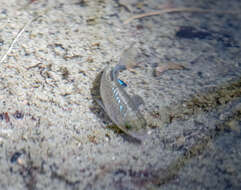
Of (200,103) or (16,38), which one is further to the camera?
(16,38)

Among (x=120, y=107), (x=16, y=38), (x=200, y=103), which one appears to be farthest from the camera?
(x=16, y=38)

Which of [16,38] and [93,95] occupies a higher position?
[16,38]

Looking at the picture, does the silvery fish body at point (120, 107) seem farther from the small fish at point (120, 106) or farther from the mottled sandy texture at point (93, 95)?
the mottled sandy texture at point (93, 95)

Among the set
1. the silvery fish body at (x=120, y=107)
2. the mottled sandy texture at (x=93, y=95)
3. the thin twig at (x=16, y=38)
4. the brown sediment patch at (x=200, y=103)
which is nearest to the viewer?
the mottled sandy texture at (x=93, y=95)

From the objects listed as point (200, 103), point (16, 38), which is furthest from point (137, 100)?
point (16, 38)

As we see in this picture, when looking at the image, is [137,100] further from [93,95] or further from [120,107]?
[93,95]

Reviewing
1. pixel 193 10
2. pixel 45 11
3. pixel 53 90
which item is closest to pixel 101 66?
pixel 53 90

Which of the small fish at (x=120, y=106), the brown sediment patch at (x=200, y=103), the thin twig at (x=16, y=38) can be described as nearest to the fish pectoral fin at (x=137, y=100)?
the small fish at (x=120, y=106)
